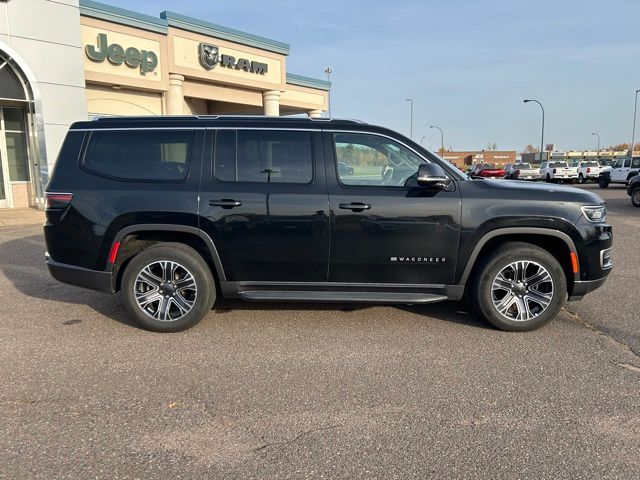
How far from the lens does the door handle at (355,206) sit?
175 inches

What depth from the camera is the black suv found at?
446cm

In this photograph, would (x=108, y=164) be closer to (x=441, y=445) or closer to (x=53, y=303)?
(x=53, y=303)

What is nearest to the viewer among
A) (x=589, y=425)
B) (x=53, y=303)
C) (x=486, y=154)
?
(x=589, y=425)

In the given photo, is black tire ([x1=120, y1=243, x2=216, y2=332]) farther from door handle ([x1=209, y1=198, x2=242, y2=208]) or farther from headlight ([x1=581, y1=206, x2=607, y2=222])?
headlight ([x1=581, y1=206, x2=607, y2=222])

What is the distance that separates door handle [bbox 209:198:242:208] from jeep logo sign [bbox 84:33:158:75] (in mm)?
15135

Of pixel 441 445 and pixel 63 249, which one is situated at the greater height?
pixel 63 249

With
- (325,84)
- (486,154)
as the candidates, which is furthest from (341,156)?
(486,154)

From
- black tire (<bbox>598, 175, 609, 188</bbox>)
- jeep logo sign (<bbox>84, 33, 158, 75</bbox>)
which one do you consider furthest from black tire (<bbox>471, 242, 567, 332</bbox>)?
black tire (<bbox>598, 175, 609, 188</bbox>)

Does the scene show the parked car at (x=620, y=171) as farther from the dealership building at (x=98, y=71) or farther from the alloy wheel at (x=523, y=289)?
the alloy wheel at (x=523, y=289)

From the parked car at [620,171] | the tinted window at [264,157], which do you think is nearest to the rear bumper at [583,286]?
the tinted window at [264,157]

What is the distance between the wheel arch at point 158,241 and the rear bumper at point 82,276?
0.08m

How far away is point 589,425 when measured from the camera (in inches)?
119

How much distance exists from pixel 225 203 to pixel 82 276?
63.2 inches

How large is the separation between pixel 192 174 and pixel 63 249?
4.87 ft
